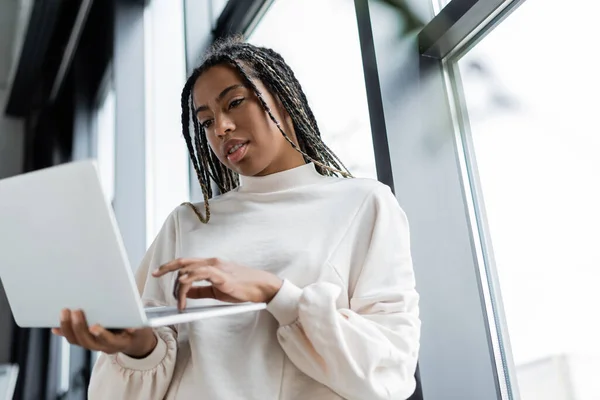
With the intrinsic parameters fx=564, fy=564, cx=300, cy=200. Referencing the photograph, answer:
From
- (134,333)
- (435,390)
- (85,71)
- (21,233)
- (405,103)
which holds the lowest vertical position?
(435,390)

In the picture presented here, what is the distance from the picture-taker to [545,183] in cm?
83

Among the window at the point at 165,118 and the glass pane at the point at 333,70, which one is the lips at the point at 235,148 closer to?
the glass pane at the point at 333,70

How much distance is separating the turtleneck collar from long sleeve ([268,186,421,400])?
137 millimetres

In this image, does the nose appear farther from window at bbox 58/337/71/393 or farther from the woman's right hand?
window at bbox 58/337/71/393

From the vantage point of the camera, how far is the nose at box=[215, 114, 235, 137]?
0.83 meters

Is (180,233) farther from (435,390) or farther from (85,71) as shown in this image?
(85,71)

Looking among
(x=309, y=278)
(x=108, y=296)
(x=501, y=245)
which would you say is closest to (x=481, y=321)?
(x=501, y=245)

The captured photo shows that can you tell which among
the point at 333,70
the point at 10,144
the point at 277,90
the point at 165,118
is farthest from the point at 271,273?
the point at 10,144

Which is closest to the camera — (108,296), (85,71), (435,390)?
(108,296)

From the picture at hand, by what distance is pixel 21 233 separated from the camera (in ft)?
2.08

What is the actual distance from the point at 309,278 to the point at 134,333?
0.76 feet

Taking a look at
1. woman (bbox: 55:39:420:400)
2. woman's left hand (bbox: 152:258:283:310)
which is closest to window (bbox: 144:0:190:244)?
woman (bbox: 55:39:420:400)

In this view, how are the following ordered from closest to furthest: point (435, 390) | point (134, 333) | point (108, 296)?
point (108, 296) < point (134, 333) < point (435, 390)

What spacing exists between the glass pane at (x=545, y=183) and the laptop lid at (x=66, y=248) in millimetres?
582
